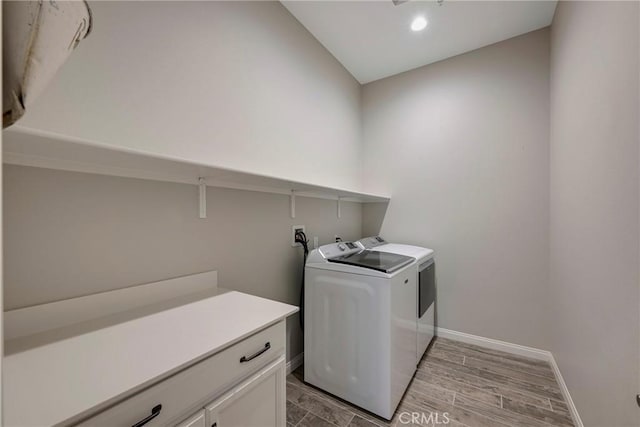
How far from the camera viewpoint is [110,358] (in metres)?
0.73

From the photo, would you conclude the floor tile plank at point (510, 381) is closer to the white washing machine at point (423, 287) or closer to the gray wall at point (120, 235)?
the white washing machine at point (423, 287)

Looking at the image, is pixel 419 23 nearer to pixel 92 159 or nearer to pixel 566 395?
pixel 92 159

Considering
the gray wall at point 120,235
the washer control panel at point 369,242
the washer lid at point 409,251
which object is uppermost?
the gray wall at point 120,235

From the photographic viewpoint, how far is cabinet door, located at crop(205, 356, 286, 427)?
2.78 feet

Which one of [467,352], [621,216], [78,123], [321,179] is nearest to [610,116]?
[621,216]

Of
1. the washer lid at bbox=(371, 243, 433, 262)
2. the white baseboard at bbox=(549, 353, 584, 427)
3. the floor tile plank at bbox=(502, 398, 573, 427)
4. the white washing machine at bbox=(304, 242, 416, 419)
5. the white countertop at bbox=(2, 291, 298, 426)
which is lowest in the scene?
the floor tile plank at bbox=(502, 398, 573, 427)

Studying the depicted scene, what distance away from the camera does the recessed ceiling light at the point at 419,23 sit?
1982 mm

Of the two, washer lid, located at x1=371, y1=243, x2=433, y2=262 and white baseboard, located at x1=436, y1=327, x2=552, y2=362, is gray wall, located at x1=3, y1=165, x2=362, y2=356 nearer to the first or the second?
washer lid, located at x1=371, y1=243, x2=433, y2=262

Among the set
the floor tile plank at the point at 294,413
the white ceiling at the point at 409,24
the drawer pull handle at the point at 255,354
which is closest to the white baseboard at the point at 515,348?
the floor tile plank at the point at 294,413

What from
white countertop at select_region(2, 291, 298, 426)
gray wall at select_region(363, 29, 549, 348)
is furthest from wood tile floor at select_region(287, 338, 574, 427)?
white countertop at select_region(2, 291, 298, 426)

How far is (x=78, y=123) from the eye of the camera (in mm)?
966

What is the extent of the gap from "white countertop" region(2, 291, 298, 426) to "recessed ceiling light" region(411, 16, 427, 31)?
227cm

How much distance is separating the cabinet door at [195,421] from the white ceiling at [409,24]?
2.38m

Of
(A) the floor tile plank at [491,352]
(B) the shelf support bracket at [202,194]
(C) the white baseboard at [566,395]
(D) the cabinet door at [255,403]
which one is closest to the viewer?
(D) the cabinet door at [255,403]
